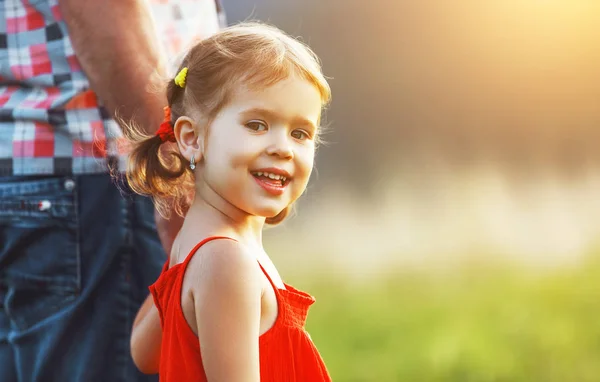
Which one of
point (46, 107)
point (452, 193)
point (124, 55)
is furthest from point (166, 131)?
point (452, 193)

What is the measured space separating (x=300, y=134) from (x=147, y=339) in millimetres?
535

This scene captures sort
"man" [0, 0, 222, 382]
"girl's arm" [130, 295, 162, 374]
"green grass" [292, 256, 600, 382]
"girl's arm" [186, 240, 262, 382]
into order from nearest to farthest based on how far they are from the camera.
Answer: "girl's arm" [186, 240, 262, 382] → "girl's arm" [130, 295, 162, 374] → "man" [0, 0, 222, 382] → "green grass" [292, 256, 600, 382]

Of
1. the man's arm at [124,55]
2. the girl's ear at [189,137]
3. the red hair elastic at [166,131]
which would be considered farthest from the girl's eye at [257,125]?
the man's arm at [124,55]

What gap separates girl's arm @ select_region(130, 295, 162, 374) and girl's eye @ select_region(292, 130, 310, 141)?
0.46 m

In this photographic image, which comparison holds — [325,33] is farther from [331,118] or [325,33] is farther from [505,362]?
[505,362]

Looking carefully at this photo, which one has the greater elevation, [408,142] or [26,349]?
[26,349]

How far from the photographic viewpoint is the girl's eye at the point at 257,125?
5.16 ft

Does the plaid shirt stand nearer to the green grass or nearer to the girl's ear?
the girl's ear

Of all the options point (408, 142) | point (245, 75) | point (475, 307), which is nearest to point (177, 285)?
point (245, 75)

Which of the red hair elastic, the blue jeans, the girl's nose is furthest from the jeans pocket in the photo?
the girl's nose

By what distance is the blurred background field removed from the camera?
175 inches

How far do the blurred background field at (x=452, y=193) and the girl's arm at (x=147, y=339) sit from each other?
226 cm

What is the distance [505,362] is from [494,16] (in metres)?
2.48

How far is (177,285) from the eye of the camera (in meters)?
1.53
